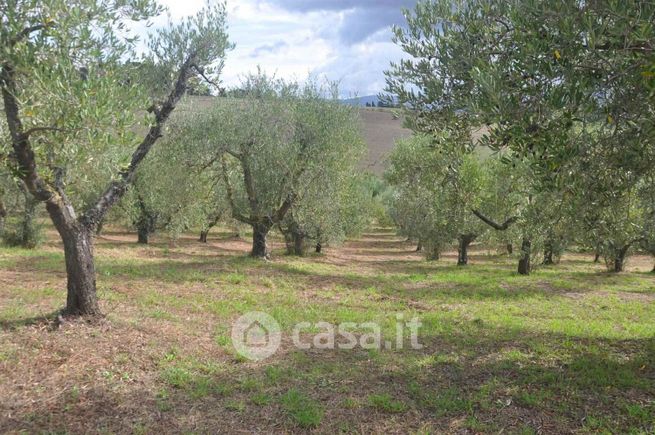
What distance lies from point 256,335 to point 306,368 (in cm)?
224

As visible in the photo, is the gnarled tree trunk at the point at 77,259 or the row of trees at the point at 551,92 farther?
the gnarled tree trunk at the point at 77,259

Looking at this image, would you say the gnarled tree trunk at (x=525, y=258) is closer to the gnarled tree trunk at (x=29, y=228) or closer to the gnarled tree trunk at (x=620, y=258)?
the gnarled tree trunk at (x=620, y=258)

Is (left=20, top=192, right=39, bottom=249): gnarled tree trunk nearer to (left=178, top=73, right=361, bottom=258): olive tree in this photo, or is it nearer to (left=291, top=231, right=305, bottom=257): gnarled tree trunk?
(left=178, top=73, right=361, bottom=258): olive tree

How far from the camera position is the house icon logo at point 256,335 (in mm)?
8773

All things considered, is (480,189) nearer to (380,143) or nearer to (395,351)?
(395,351)

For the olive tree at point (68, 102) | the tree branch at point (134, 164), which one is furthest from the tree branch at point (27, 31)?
the tree branch at point (134, 164)

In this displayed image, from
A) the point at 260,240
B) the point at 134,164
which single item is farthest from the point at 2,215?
the point at 134,164

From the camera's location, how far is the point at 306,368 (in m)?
8.05

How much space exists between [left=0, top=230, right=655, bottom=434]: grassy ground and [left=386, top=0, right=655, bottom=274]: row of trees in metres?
2.86

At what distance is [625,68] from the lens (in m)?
5.45

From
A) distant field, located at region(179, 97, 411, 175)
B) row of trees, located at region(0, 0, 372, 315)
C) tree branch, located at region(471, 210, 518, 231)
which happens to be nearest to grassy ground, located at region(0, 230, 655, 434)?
row of trees, located at region(0, 0, 372, 315)

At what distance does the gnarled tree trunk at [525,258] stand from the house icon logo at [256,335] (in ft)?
51.5

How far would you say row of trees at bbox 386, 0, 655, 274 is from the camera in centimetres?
532

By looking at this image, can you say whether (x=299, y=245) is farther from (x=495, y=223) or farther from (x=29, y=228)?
(x=29, y=228)
